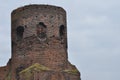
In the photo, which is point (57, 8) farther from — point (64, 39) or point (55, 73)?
point (55, 73)

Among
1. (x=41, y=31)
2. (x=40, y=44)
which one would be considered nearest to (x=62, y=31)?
(x=41, y=31)

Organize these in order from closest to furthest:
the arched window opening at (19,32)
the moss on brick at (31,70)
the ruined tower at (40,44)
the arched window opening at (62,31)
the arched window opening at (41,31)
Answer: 1. the moss on brick at (31,70)
2. the ruined tower at (40,44)
3. the arched window opening at (41,31)
4. the arched window opening at (19,32)
5. the arched window opening at (62,31)

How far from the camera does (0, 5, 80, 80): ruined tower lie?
96.5 feet

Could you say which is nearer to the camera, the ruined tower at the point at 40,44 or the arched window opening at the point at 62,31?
the ruined tower at the point at 40,44

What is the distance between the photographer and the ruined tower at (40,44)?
2941cm

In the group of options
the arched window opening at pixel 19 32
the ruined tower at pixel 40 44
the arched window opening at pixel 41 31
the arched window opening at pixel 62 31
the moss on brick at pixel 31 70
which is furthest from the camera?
the arched window opening at pixel 62 31

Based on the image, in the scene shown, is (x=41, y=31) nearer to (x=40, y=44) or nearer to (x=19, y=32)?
(x=40, y=44)

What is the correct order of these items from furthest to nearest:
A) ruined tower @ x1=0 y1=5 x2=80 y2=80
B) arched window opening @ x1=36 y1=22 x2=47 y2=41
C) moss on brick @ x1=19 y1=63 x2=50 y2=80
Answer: arched window opening @ x1=36 y1=22 x2=47 y2=41
ruined tower @ x1=0 y1=5 x2=80 y2=80
moss on brick @ x1=19 y1=63 x2=50 y2=80

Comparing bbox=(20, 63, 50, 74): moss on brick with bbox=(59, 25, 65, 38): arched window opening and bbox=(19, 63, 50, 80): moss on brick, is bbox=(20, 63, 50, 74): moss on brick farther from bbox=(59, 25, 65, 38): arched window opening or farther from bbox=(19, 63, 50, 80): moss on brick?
bbox=(59, 25, 65, 38): arched window opening

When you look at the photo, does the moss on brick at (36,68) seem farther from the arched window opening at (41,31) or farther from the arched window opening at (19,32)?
the arched window opening at (19,32)

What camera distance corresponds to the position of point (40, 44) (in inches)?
1171

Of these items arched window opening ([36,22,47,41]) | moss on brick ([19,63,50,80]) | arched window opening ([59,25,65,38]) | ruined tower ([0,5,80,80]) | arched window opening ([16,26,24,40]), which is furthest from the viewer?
arched window opening ([59,25,65,38])

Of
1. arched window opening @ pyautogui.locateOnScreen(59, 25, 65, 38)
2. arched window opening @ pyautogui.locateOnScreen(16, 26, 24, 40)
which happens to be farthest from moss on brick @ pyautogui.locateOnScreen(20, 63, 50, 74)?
arched window opening @ pyautogui.locateOnScreen(59, 25, 65, 38)

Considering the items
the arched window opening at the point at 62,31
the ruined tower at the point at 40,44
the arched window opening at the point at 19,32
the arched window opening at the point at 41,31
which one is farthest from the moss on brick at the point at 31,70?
the arched window opening at the point at 62,31
